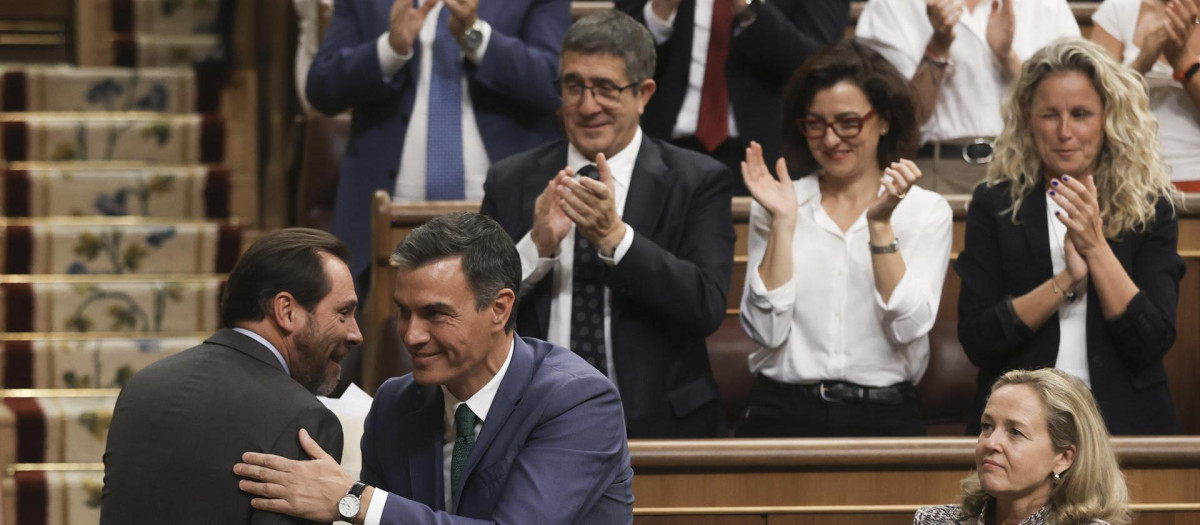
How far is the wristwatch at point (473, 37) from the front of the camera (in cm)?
350

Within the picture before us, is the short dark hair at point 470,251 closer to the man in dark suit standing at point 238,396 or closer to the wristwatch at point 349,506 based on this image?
the man in dark suit standing at point 238,396

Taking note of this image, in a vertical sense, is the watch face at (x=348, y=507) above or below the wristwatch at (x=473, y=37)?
below

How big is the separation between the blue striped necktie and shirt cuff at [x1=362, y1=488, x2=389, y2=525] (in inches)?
69.1

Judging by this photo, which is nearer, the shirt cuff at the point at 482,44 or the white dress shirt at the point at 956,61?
the shirt cuff at the point at 482,44

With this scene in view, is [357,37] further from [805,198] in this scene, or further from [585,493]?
[585,493]

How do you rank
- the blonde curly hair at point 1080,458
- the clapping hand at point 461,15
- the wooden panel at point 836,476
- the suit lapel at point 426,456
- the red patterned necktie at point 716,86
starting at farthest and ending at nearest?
the red patterned necktie at point 716,86 → the clapping hand at point 461,15 → the wooden panel at point 836,476 → the blonde curly hair at point 1080,458 → the suit lapel at point 426,456

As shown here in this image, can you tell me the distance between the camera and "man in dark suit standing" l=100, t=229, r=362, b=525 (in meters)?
1.98

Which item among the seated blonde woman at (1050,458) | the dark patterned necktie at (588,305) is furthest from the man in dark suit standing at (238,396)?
the seated blonde woman at (1050,458)

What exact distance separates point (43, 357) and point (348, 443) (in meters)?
2.03

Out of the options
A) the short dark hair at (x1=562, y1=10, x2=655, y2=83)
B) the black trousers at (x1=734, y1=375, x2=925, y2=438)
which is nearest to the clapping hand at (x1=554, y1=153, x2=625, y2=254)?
the short dark hair at (x1=562, y1=10, x2=655, y2=83)

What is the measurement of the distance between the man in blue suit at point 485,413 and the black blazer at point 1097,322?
3.58ft

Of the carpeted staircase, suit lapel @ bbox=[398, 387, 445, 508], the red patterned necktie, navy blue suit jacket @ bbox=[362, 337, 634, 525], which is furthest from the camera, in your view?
the carpeted staircase

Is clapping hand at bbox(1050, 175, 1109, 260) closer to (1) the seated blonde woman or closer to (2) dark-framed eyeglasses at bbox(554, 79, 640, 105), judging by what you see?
(1) the seated blonde woman

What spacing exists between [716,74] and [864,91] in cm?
74
